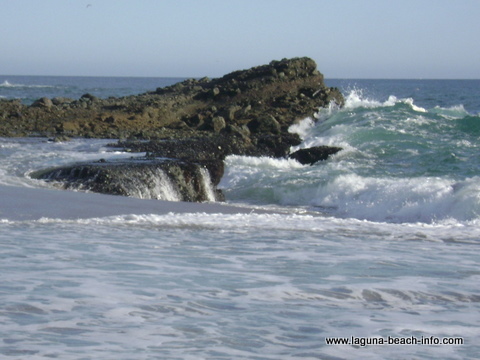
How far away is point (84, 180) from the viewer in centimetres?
1434

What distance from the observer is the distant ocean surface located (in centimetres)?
511

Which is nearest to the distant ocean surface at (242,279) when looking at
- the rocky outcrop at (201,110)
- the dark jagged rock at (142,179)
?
the dark jagged rock at (142,179)

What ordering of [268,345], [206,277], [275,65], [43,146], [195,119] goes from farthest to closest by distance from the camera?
[275,65] → [195,119] → [43,146] → [206,277] → [268,345]

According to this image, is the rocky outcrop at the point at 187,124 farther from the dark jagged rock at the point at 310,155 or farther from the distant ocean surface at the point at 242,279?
the distant ocean surface at the point at 242,279

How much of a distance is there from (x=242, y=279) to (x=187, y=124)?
60.9ft

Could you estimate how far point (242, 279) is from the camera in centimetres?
693

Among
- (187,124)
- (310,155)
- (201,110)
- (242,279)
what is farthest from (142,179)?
(201,110)

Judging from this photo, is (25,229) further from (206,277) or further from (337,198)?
(337,198)

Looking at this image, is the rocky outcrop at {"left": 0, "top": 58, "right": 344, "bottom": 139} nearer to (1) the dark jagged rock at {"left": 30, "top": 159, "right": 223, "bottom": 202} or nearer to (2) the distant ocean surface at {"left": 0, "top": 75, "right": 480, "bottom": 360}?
(1) the dark jagged rock at {"left": 30, "top": 159, "right": 223, "bottom": 202}

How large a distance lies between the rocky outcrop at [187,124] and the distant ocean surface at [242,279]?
1363 mm

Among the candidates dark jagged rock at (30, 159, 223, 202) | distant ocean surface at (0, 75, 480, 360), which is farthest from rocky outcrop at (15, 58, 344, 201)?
distant ocean surface at (0, 75, 480, 360)

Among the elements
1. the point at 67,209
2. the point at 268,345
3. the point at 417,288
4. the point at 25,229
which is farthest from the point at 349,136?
the point at 268,345

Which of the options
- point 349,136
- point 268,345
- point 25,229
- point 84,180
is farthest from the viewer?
point 349,136

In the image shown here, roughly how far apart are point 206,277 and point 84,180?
787 centimetres
